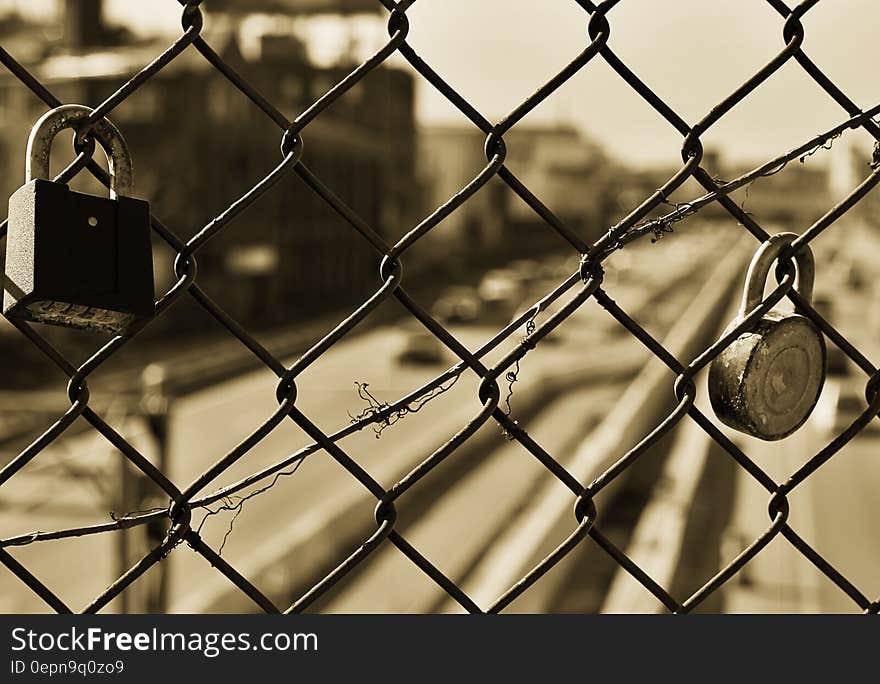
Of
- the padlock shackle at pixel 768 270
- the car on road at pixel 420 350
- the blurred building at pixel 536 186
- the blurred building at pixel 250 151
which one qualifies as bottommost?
the padlock shackle at pixel 768 270

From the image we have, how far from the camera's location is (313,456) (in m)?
17.6

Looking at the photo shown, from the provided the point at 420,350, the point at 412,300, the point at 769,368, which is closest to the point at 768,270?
the point at 769,368

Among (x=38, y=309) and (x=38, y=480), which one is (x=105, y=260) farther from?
(x=38, y=480)

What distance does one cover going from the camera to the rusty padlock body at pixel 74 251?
104 centimetres

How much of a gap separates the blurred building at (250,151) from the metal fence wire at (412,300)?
17.6 meters

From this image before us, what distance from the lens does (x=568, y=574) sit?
42.4 feet

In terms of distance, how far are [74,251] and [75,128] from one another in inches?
6.2

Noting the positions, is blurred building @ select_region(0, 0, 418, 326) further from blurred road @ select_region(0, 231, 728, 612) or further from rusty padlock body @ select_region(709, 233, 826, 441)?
rusty padlock body @ select_region(709, 233, 826, 441)

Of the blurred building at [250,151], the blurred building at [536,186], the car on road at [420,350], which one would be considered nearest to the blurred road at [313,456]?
the car on road at [420,350]

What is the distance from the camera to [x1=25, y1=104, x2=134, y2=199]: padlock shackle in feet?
3.58

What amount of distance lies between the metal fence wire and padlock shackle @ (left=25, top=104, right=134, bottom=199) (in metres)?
0.02

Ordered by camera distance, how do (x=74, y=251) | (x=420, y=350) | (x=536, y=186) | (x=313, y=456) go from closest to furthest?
(x=74, y=251)
(x=536, y=186)
(x=313, y=456)
(x=420, y=350)

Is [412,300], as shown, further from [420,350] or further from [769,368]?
[420,350]

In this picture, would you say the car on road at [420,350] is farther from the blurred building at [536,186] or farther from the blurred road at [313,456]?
the blurred building at [536,186]
